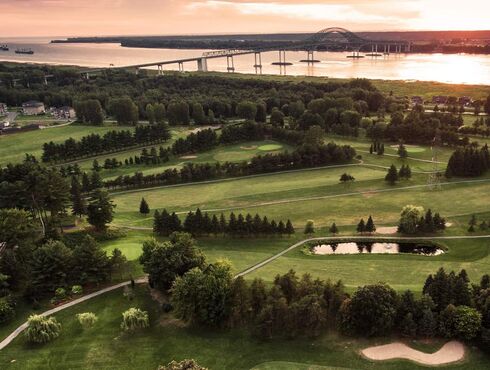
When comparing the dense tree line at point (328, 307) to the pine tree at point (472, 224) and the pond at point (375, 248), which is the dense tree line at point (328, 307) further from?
the pine tree at point (472, 224)

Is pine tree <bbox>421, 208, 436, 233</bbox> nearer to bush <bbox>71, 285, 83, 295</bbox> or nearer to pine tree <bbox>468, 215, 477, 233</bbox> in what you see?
pine tree <bbox>468, 215, 477, 233</bbox>

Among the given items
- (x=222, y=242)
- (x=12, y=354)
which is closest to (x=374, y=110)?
(x=222, y=242)

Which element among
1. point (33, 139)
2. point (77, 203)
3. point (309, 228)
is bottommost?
point (309, 228)

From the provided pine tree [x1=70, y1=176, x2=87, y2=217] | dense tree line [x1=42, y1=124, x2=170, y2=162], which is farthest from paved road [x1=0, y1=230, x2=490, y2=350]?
dense tree line [x1=42, y1=124, x2=170, y2=162]

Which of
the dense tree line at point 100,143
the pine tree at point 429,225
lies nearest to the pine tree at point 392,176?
the pine tree at point 429,225

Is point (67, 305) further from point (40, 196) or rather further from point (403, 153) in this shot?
point (403, 153)

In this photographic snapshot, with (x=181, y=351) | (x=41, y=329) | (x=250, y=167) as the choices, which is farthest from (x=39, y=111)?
(x=181, y=351)
